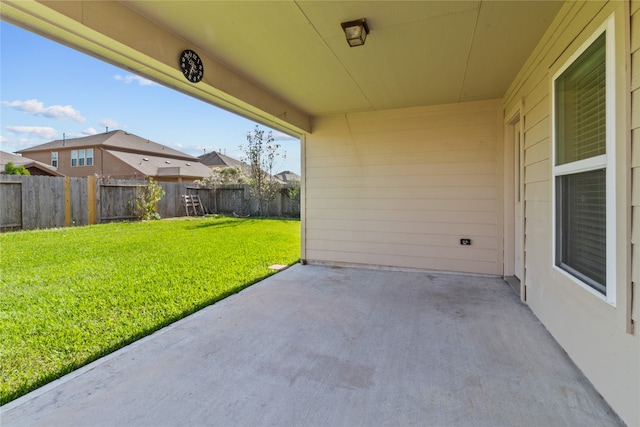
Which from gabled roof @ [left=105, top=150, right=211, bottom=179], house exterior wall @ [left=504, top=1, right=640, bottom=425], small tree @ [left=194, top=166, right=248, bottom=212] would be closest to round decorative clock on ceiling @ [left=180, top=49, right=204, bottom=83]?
house exterior wall @ [left=504, top=1, right=640, bottom=425]

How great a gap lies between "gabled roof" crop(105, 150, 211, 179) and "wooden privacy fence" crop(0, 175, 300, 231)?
6.90 m

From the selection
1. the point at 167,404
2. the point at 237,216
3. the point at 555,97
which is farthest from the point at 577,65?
the point at 237,216

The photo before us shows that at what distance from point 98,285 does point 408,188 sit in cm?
420

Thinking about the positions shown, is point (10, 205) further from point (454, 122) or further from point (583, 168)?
point (583, 168)

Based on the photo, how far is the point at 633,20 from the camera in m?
1.42

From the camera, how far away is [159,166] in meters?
19.8

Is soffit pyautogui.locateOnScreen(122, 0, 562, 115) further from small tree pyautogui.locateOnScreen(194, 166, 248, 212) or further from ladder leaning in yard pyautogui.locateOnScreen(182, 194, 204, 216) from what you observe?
small tree pyautogui.locateOnScreen(194, 166, 248, 212)

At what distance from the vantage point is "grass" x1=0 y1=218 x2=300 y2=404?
2.20m

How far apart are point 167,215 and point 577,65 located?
12.1 m

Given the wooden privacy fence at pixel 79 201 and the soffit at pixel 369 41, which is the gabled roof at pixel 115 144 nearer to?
the wooden privacy fence at pixel 79 201

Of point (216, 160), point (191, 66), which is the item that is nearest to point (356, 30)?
point (191, 66)

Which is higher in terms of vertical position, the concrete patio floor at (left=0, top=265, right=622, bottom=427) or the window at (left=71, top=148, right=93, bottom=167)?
the window at (left=71, top=148, right=93, bottom=167)

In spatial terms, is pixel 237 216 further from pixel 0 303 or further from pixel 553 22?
pixel 553 22

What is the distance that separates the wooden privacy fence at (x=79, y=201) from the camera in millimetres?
7430
